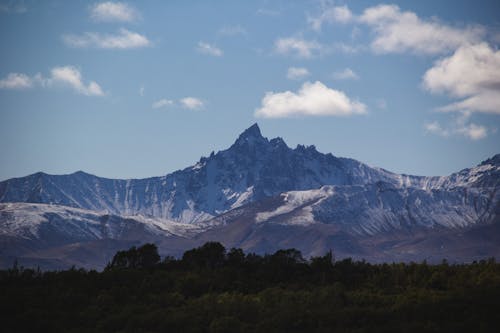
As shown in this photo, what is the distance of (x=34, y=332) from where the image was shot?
193 meters

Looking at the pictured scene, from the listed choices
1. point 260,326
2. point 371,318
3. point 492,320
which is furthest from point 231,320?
point 492,320

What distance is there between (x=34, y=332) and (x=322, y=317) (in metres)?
66.3

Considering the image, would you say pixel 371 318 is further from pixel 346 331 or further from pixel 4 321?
pixel 4 321

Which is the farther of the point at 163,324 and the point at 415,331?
the point at 163,324

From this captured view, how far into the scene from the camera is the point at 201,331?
193500mm

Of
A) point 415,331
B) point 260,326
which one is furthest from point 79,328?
point 415,331

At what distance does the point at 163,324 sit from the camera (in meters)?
196

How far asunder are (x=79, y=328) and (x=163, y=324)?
19.2 m

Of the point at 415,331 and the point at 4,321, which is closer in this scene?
the point at 415,331

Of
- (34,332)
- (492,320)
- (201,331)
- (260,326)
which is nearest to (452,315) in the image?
(492,320)

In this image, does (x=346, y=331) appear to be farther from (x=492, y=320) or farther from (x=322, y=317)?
(x=492, y=320)

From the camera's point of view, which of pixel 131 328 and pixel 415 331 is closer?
pixel 415 331

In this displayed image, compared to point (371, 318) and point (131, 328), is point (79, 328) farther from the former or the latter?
point (371, 318)

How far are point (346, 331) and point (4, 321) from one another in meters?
79.1
